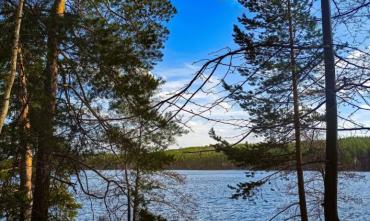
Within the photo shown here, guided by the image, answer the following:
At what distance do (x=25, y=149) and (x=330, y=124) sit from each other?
6609 millimetres

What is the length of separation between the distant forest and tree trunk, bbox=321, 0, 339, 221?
127 cm

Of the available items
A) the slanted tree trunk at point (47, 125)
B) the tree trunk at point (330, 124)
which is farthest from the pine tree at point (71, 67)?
the tree trunk at point (330, 124)

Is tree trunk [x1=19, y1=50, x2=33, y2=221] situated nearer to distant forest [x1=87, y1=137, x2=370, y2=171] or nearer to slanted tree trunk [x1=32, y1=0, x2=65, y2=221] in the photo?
slanted tree trunk [x1=32, y1=0, x2=65, y2=221]

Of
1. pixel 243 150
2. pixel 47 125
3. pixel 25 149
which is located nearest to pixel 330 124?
pixel 47 125

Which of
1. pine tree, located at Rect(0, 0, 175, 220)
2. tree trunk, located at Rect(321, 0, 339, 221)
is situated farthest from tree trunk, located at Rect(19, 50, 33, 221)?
tree trunk, located at Rect(321, 0, 339, 221)

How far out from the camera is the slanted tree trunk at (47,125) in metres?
8.98

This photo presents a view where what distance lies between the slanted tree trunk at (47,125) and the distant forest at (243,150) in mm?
906

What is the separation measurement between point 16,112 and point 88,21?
261 cm

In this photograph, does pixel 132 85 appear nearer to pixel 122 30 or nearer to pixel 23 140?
pixel 122 30

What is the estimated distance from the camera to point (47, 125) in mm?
9008

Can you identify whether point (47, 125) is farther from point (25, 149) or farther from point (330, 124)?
point (330, 124)

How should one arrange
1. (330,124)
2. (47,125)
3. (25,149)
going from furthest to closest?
(25,149)
(47,125)
(330,124)

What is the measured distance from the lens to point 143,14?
10.6m

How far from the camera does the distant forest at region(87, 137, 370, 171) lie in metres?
6.07
